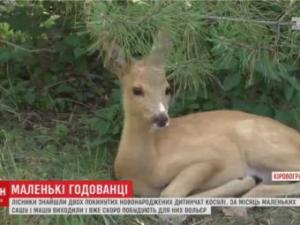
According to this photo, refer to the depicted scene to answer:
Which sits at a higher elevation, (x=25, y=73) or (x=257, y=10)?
(x=257, y=10)

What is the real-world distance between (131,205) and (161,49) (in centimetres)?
76

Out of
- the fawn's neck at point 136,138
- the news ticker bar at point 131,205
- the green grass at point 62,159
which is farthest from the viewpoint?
the fawn's neck at point 136,138

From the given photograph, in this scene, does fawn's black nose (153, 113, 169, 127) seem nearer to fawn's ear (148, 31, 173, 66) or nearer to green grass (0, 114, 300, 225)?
fawn's ear (148, 31, 173, 66)

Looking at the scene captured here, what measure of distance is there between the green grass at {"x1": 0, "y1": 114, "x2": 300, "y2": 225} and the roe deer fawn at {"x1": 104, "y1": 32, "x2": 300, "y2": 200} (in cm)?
16

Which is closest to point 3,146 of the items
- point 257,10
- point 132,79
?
point 132,79

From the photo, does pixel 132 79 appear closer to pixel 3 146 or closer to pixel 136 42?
pixel 136 42

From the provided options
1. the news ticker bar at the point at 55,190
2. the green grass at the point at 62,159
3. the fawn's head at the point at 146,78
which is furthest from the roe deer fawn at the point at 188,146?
the news ticker bar at the point at 55,190

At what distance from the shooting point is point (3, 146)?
4.39 metres

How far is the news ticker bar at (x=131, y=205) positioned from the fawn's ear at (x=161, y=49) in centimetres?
65

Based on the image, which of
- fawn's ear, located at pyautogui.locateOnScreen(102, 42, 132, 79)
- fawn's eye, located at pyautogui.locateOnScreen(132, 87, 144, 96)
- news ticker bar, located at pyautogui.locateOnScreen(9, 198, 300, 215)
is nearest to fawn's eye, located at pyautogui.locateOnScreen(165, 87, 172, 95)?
fawn's eye, located at pyautogui.locateOnScreen(132, 87, 144, 96)

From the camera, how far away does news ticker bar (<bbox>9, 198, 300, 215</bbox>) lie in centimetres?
357

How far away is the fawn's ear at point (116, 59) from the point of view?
396 cm

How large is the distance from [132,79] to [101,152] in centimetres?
56

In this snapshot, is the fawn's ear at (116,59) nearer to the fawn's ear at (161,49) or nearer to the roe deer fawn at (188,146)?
the roe deer fawn at (188,146)
